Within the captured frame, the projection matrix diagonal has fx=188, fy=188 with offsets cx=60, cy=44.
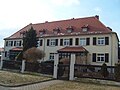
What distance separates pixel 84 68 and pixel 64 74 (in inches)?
87.3

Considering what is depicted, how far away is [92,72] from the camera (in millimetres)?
16766

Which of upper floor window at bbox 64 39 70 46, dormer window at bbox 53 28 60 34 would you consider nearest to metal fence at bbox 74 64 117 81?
upper floor window at bbox 64 39 70 46

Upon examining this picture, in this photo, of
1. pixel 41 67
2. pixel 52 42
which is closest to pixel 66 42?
pixel 52 42

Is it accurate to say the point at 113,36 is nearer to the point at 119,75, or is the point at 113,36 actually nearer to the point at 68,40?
the point at 68,40

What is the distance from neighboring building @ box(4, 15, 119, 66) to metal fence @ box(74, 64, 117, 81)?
14285 mm

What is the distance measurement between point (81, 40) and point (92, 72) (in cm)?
1785

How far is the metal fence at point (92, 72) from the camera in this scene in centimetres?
1611

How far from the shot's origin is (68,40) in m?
35.9

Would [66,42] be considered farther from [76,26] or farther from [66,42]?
[76,26]

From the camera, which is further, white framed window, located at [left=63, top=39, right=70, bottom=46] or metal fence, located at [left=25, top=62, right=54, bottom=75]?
white framed window, located at [left=63, top=39, right=70, bottom=46]

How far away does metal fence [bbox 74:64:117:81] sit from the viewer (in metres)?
16.1

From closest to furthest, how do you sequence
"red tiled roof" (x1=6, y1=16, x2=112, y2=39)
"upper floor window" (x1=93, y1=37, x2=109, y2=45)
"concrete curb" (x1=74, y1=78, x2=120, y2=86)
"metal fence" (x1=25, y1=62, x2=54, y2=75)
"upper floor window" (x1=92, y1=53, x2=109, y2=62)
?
"concrete curb" (x1=74, y1=78, x2=120, y2=86)
"metal fence" (x1=25, y1=62, x2=54, y2=75)
"upper floor window" (x1=92, y1=53, x2=109, y2=62)
"upper floor window" (x1=93, y1=37, x2=109, y2=45)
"red tiled roof" (x1=6, y1=16, x2=112, y2=39)

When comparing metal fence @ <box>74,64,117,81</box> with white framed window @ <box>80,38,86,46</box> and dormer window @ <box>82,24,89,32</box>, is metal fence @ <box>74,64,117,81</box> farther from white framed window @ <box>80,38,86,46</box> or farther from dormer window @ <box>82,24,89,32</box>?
dormer window @ <box>82,24,89,32</box>

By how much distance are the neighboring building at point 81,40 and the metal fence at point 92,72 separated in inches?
562
